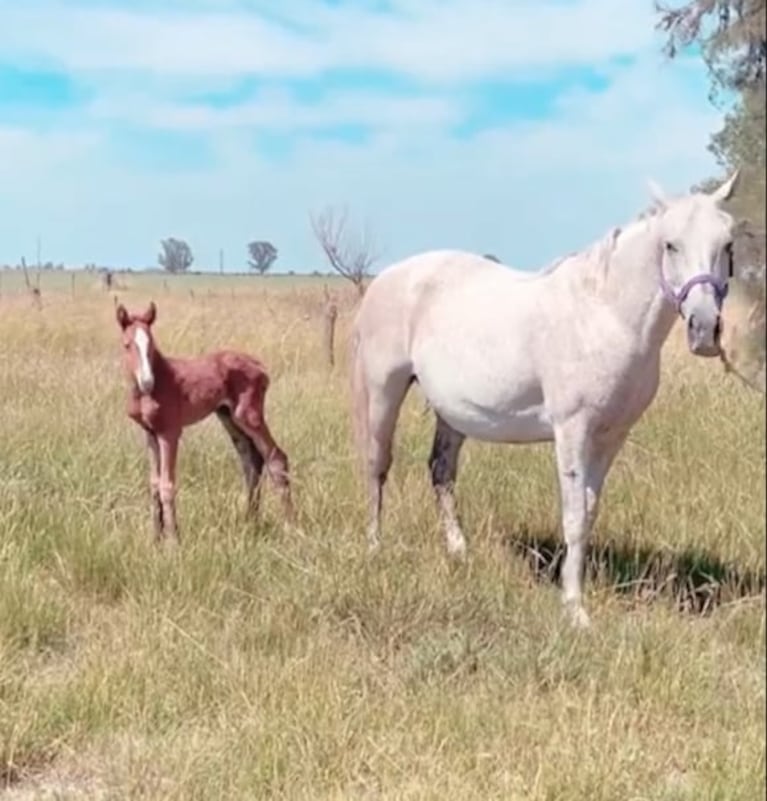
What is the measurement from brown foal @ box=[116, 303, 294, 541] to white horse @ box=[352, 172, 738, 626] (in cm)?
54

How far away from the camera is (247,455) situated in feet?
17.9

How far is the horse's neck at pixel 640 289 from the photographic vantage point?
12.9 feet

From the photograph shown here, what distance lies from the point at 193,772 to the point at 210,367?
100 inches

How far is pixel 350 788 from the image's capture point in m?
2.79

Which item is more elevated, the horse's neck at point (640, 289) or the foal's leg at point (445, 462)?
the horse's neck at point (640, 289)

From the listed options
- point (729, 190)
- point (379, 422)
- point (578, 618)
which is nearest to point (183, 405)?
point (379, 422)

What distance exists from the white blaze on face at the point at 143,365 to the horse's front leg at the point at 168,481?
0.25 m

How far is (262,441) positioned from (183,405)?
484mm

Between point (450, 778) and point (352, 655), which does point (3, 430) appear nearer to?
point (352, 655)

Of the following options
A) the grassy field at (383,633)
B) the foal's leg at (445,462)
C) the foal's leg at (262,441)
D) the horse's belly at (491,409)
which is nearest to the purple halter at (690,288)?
the grassy field at (383,633)

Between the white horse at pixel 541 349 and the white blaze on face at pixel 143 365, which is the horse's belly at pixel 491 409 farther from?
the white blaze on face at pixel 143 365

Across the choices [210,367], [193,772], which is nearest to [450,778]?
[193,772]

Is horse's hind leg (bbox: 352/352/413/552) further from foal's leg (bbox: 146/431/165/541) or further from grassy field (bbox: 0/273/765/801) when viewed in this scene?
foal's leg (bbox: 146/431/165/541)

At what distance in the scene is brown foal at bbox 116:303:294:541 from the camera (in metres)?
4.81
